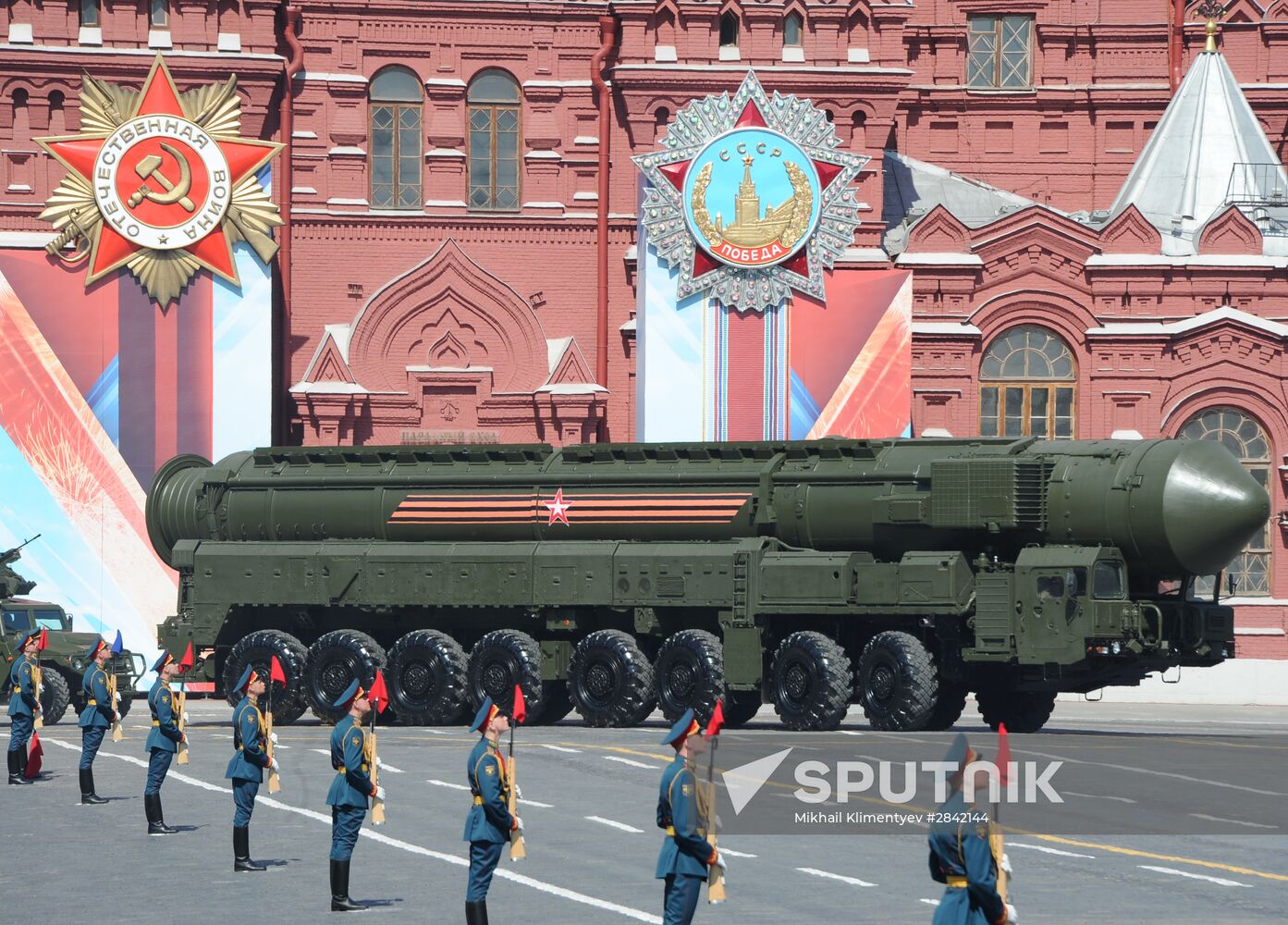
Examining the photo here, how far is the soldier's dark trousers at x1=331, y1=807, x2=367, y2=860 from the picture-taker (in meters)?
19.2

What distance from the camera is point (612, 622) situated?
3591cm

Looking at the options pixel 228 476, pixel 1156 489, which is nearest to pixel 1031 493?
pixel 1156 489

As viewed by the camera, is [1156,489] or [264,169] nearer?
[1156,489]

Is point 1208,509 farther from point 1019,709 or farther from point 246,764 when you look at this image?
point 246,764

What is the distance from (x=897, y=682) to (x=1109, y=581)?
318 cm

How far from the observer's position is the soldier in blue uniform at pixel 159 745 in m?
23.5

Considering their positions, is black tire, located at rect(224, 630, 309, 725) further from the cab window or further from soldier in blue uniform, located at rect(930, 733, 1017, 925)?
soldier in blue uniform, located at rect(930, 733, 1017, 925)

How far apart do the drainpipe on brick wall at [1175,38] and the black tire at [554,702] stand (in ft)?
79.1

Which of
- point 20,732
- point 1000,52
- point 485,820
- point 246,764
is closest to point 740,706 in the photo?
point 20,732

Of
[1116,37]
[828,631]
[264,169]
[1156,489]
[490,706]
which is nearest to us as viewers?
[490,706]

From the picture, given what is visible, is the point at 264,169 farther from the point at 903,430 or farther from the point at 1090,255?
the point at 1090,255

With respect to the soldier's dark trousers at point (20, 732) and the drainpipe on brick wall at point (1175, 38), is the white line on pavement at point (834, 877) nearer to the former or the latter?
the soldier's dark trousers at point (20, 732)

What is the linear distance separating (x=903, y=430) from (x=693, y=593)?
1323cm

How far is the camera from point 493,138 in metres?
49.6
